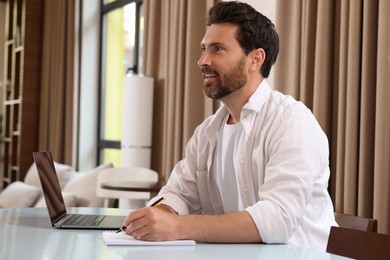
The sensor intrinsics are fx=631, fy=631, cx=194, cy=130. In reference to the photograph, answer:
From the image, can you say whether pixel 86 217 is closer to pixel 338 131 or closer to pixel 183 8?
pixel 338 131

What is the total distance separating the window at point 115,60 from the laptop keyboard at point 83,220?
4.17m

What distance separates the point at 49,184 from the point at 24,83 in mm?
6248

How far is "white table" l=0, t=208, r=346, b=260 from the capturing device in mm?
1320

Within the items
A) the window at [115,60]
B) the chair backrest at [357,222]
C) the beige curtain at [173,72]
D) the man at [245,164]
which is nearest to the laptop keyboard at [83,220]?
the man at [245,164]

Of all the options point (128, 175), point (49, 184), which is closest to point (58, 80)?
point (128, 175)

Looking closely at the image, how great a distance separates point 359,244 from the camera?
153 cm

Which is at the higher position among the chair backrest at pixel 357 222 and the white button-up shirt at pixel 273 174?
the white button-up shirt at pixel 273 174

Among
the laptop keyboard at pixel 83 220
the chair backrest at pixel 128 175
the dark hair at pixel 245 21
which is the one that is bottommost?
the chair backrest at pixel 128 175

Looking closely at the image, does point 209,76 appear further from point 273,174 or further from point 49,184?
point 49,184

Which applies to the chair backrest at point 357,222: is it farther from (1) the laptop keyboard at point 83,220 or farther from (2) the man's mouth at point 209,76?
(1) the laptop keyboard at point 83,220

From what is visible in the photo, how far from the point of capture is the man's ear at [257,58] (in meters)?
1.99

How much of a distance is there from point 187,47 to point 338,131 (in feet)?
6.06

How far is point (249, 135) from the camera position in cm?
183

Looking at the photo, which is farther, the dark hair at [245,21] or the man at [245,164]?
the dark hair at [245,21]
